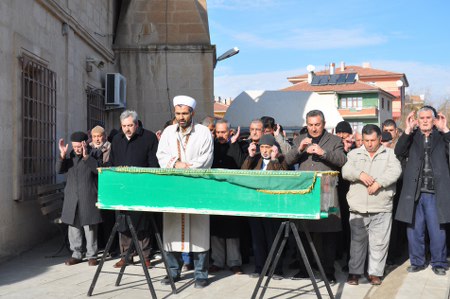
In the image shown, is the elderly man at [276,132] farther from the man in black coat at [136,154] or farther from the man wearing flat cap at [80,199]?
the man wearing flat cap at [80,199]

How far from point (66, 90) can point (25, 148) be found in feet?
6.01

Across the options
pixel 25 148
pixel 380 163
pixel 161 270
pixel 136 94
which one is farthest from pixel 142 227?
pixel 136 94

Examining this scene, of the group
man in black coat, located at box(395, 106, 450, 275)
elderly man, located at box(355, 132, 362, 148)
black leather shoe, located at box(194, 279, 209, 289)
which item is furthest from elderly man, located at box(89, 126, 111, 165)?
man in black coat, located at box(395, 106, 450, 275)

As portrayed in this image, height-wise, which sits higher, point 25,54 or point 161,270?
point 25,54

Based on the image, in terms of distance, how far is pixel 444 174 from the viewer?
6.06m

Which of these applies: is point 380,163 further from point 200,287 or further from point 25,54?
point 25,54

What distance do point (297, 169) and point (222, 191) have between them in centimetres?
169

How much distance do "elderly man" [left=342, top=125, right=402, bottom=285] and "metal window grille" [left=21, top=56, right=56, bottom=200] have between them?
4.22 metres

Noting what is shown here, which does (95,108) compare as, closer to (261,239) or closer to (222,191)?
(261,239)

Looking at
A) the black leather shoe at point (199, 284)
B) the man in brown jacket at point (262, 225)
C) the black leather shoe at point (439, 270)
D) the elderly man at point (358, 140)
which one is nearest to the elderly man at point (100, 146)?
the man in brown jacket at point (262, 225)

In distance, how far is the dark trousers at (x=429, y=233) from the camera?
20.0ft

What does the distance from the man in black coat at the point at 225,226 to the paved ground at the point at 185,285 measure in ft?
0.49

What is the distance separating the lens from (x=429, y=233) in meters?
6.20

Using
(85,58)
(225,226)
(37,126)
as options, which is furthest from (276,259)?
(85,58)
